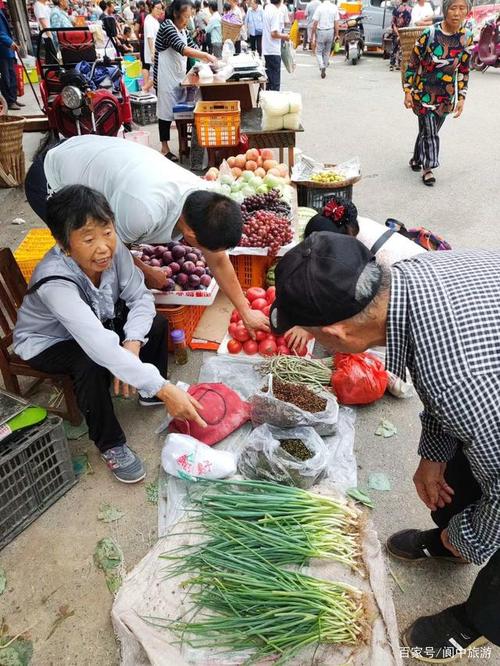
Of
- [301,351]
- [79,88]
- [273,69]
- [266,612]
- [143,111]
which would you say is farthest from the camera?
[273,69]

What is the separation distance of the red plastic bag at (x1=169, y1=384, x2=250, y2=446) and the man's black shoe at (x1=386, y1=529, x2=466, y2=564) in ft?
3.18

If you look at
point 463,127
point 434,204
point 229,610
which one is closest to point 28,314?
point 229,610

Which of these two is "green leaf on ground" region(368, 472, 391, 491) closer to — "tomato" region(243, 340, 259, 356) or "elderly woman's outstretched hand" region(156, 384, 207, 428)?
"elderly woman's outstretched hand" region(156, 384, 207, 428)

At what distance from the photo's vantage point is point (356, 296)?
4.07 feet

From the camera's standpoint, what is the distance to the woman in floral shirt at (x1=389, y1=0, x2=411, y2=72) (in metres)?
13.6

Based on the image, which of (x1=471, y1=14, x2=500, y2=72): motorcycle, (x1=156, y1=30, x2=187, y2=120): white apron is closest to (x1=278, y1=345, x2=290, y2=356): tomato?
(x1=156, y1=30, x2=187, y2=120): white apron

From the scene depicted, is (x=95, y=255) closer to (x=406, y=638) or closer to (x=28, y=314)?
(x=28, y=314)

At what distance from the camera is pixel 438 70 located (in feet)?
17.7

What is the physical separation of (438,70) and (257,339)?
4.07 m

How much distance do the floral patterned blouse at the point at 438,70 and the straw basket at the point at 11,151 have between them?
4537 millimetres

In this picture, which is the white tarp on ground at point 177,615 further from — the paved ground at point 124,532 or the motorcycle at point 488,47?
A: the motorcycle at point 488,47

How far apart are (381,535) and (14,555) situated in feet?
5.51

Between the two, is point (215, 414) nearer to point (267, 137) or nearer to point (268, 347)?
point (268, 347)

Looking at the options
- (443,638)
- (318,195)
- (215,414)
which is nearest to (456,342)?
(443,638)
